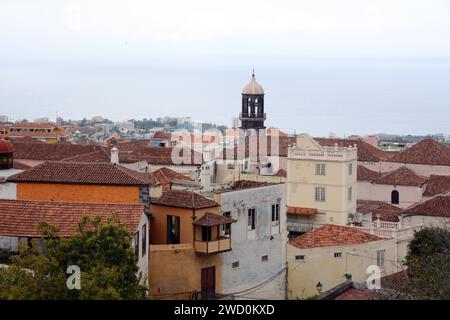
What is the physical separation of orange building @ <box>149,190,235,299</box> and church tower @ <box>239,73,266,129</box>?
40.7 meters

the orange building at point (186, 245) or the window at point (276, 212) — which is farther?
the window at point (276, 212)

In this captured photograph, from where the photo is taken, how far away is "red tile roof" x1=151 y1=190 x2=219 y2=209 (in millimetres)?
27383

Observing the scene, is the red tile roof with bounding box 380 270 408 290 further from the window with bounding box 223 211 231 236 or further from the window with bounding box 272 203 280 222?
the window with bounding box 223 211 231 236

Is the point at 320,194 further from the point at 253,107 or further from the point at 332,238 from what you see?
the point at 253,107

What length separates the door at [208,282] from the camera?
89.8 ft

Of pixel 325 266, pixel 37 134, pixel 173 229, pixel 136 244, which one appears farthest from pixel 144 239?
pixel 37 134

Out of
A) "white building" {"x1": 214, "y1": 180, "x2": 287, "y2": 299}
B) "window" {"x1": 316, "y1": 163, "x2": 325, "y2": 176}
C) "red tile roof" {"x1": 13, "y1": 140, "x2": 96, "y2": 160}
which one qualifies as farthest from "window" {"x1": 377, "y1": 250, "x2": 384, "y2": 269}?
"red tile roof" {"x1": 13, "y1": 140, "x2": 96, "y2": 160}

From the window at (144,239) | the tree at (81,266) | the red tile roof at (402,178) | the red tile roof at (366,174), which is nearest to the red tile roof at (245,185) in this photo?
the window at (144,239)

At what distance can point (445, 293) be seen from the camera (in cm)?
2125

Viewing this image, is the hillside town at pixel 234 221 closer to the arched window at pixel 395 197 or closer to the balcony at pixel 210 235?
the balcony at pixel 210 235

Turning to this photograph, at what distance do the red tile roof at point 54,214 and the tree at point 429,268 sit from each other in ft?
22.5

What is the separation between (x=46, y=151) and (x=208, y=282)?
3211 centimetres

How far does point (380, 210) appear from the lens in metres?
46.1
